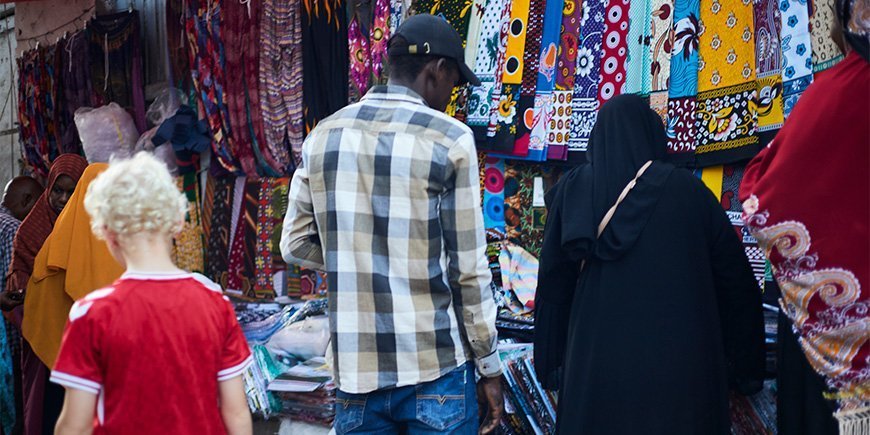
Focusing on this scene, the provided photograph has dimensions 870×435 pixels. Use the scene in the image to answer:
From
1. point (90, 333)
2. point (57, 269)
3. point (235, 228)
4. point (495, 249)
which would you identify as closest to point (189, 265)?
point (235, 228)

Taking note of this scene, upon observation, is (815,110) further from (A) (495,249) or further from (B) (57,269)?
(B) (57,269)

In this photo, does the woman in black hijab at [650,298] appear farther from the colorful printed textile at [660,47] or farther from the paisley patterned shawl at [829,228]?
the colorful printed textile at [660,47]

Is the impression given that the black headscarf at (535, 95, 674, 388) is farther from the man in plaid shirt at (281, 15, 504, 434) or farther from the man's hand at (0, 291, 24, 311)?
the man's hand at (0, 291, 24, 311)

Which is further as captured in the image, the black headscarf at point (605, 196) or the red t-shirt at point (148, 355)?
the black headscarf at point (605, 196)

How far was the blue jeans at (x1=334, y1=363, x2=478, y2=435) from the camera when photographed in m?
2.46

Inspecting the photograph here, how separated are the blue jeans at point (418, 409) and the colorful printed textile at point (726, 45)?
1.92 metres

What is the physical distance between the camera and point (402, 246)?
97.0 inches

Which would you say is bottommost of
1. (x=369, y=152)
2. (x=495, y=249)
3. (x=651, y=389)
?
(x=651, y=389)

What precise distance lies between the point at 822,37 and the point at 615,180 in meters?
1.17

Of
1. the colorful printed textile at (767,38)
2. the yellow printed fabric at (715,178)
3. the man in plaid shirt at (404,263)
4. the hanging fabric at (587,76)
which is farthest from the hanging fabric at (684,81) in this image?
the man in plaid shirt at (404,263)

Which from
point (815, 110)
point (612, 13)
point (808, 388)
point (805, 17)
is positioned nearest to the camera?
point (815, 110)

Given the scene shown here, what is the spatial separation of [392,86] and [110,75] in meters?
4.46

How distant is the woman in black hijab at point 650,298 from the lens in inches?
108

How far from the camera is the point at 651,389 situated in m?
2.76
